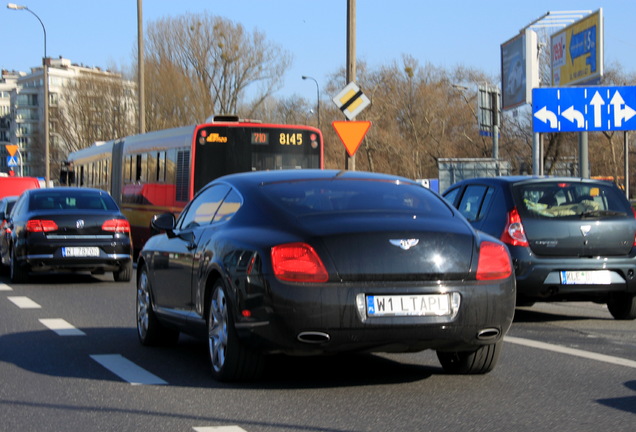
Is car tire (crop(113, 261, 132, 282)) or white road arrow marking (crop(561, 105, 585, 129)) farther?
white road arrow marking (crop(561, 105, 585, 129))

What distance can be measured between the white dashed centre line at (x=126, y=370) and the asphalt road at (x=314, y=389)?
1 cm

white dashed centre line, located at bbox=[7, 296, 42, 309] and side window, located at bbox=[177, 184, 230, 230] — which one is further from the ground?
side window, located at bbox=[177, 184, 230, 230]

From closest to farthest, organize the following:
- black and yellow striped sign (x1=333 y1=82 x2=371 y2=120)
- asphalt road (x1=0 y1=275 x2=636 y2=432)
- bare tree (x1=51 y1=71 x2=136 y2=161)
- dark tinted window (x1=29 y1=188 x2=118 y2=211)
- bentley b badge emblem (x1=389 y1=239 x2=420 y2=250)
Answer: asphalt road (x1=0 y1=275 x2=636 y2=432), bentley b badge emblem (x1=389 y1=239 x2=420 y2=250), dark tinted window (x1=29 y1=188 x2=118 y2=211), black and yellow striped sign (x1=333 y1=82 x2=371 y2=120), bare tree (x1=51 y1=71 x2=136 y2=161)

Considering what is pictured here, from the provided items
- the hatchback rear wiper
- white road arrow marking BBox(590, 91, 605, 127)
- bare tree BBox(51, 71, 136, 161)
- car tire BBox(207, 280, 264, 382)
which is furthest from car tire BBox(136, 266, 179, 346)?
bare tree BBox(51, 71, 136, 161)

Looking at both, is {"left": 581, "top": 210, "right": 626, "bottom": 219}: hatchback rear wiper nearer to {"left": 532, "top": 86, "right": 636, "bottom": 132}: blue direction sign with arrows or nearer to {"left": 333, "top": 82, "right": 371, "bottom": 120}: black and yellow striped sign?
{"left": 333, "top": 82, "right": 371, "bottom": 120}: black and yellow striped sign

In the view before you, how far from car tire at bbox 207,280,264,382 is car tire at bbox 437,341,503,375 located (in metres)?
1.41

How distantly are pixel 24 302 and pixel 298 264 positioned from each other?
814cm

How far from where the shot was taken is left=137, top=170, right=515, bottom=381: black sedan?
7.03 meters

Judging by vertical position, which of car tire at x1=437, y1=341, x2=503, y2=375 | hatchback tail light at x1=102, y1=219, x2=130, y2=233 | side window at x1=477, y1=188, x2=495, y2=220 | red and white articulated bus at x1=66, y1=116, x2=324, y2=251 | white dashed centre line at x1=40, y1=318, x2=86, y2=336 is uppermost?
red and white articulated bus at x1=66, y1=116, x2=324, y2=251

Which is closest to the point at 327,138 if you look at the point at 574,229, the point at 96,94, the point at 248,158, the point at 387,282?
the point at 96,94

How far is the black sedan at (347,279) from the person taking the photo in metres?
7.03

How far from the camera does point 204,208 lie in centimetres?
888

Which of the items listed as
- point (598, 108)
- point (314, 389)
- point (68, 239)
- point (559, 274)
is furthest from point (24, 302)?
point (598, 108)

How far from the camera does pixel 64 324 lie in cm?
1158
